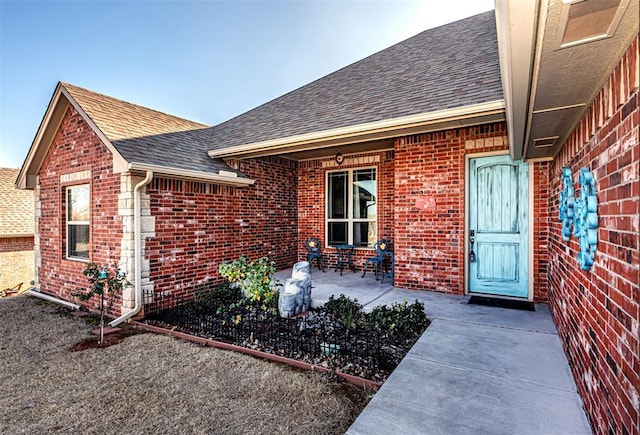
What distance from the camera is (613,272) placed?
1715mm

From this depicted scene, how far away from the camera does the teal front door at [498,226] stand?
17.4ft

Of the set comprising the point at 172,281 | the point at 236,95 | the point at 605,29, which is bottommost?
the point at 172,281

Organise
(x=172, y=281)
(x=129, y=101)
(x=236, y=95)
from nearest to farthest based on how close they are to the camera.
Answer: (x=172, y=281), (x=129, y=101), (x=236, y=95)

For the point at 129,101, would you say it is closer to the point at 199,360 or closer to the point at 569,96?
the point at 199,360

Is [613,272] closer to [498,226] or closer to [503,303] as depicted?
[503,303]

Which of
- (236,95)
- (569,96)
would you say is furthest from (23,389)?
(236,95)

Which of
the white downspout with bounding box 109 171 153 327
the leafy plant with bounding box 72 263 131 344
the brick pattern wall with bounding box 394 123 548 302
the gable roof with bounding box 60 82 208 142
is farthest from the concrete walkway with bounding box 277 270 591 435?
the gable roof with bounding box 60 82 208 142

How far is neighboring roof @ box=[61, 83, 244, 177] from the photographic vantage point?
5.63 meters

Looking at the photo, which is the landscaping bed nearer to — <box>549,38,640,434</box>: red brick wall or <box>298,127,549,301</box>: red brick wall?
<box>298,127,549,301</box>: red brick wall

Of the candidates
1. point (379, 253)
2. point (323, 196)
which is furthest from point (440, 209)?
point (323, 196)

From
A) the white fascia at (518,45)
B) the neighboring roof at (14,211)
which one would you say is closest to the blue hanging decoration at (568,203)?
the white fascia at (518,45)

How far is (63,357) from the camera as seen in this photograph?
4.00 meters

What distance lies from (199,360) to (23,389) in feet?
5.57

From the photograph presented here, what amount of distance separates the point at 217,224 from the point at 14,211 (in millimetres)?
12415
